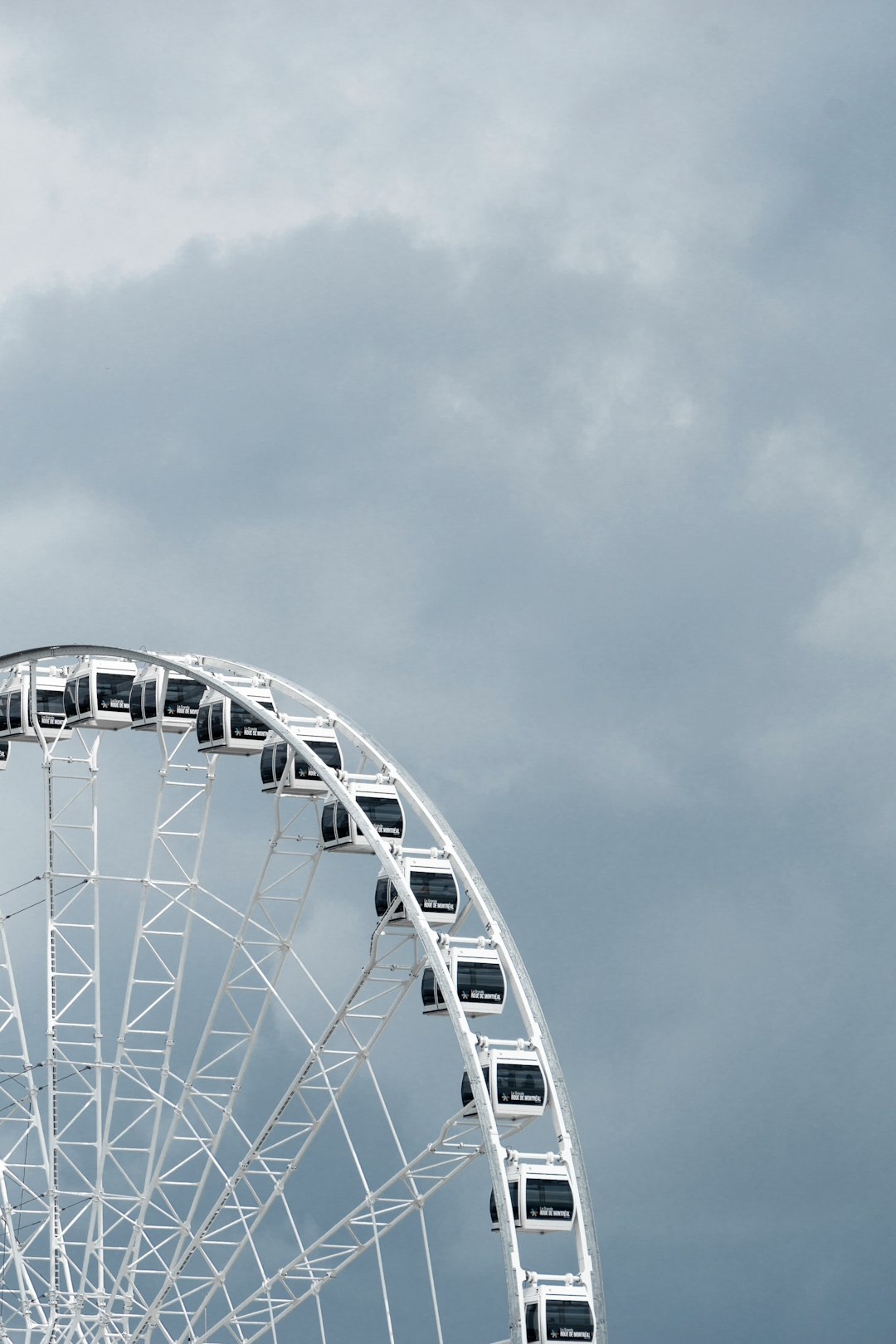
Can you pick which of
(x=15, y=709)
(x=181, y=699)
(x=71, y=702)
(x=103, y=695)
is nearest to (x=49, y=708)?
(x=15, y=709)

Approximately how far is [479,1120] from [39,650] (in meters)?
20.6

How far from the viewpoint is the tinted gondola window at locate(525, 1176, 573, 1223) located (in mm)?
75812

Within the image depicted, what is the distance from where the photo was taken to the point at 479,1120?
3044 inches

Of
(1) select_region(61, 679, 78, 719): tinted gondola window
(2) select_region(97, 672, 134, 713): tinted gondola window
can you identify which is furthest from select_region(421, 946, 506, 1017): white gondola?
(1) select_region(61, 679, 78, 719): tinted gondola window

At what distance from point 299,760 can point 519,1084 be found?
1373cm

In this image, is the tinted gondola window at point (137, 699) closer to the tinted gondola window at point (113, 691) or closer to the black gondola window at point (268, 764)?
the tinted gondola window at point (113, 691)

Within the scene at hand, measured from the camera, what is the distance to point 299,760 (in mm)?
86000

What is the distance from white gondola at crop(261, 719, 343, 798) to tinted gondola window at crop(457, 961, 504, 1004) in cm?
806

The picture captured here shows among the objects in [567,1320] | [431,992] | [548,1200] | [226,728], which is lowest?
[567,1320]

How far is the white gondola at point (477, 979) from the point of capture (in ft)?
260

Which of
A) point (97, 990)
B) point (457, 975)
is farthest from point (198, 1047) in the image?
point (457, 975)

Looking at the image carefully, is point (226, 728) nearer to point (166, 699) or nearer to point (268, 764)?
point (268, 764)

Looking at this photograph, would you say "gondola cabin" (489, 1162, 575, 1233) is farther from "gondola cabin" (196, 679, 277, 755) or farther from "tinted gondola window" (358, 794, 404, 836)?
"gondola cabin" (196, 679, 277, 755)

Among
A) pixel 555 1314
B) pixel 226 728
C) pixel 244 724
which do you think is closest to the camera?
pixel 555 1314
